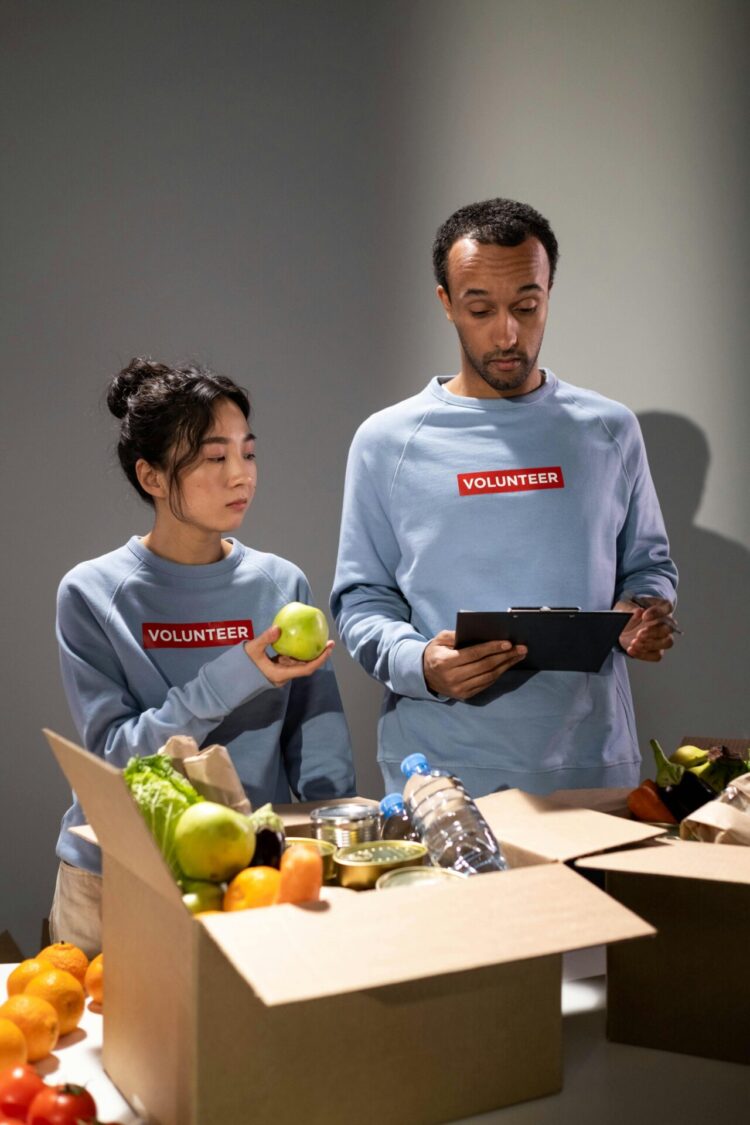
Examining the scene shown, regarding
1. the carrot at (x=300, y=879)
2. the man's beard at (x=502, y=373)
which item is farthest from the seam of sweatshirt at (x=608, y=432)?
the carrot at (x=300, y=879)

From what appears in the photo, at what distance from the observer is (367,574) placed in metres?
2.16

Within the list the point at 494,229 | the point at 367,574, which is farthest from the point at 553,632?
the point at 494,229

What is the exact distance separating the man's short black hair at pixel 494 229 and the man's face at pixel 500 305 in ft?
0.05

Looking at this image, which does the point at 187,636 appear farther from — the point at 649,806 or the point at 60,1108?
the point at 60,1108

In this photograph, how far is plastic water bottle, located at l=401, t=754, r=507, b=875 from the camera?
1169 millimetres

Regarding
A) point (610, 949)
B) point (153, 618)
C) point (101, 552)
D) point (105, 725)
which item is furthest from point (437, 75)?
point (610, 949)

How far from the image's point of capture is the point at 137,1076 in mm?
1029

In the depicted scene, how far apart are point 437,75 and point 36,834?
7.73ft

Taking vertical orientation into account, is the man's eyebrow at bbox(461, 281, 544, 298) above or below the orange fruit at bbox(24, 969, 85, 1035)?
above

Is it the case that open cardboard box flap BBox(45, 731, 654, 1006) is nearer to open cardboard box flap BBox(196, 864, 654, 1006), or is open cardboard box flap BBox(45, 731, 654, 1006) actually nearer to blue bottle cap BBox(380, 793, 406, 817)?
open cardboard box flap BBox(196, 864, 654, 1006)

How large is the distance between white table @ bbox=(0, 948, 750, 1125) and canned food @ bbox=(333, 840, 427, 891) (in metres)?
0.23

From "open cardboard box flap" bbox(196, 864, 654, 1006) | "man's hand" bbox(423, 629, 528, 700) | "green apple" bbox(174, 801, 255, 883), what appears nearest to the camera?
"open cardboard box flap" bbox(196, 864, 654, 1006)

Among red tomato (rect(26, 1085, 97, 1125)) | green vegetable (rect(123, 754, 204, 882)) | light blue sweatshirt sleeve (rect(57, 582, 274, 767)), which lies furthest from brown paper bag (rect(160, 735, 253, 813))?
light blue sweatshirt sleeve (rect(57, 582, 274, 767))

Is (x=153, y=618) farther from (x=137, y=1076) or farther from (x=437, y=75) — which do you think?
(x=437, y=75)
